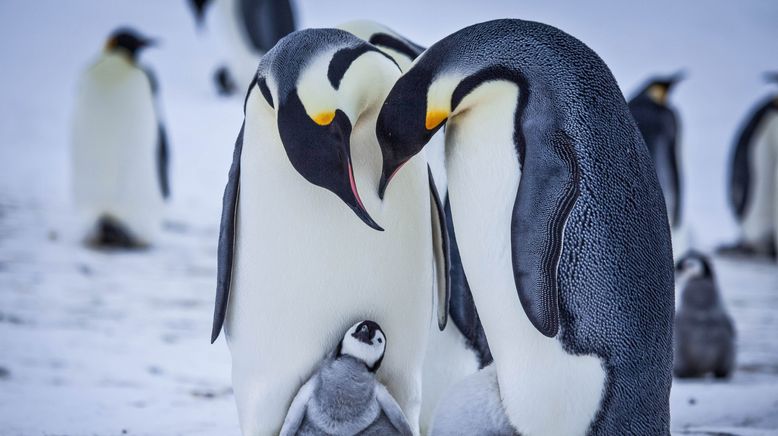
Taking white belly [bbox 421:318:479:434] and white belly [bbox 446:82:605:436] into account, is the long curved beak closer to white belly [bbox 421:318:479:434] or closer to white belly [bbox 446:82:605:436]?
white belly [bbox 446:82:605:436]

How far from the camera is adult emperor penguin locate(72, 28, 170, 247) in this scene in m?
5.57

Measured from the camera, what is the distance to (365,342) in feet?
7.06

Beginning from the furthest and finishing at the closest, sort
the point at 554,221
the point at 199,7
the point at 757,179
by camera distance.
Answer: the point at 199,7, the point at 757,179, the point at 554,221

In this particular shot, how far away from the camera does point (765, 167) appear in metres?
7.27

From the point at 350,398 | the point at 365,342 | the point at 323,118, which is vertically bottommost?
the point at 350,398

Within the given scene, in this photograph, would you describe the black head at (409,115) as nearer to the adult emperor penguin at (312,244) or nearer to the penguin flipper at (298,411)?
the adult emperor penguin at (312,244)

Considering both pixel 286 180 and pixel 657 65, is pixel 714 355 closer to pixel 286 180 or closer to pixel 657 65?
pixel 286 180

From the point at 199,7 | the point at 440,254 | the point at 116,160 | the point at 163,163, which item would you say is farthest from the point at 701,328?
the point at 199,7

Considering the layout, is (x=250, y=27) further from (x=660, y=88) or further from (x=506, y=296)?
(x=506, y=296)

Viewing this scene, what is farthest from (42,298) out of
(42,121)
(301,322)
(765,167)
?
(765,167)

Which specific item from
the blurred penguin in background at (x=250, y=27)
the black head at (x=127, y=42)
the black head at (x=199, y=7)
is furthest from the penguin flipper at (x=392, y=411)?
the black head at (x=199, y=7)

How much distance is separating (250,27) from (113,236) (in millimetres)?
3285

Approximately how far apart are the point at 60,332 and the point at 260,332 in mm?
1796

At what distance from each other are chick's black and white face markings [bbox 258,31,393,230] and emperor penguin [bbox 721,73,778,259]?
5.55m
